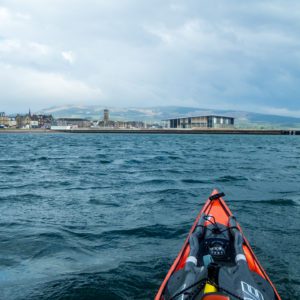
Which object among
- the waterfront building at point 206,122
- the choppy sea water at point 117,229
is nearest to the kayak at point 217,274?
the choppy sea water at point 117,229

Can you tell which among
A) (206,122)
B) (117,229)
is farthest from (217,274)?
(206,122)

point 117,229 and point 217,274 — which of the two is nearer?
point 217,274

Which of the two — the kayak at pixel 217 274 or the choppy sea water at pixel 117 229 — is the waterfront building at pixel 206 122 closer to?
the choppy sea water at pixel 117 229

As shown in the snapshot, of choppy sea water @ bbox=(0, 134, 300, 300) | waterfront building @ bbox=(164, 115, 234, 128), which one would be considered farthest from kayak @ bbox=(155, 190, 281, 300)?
waterfront building @ bbox=(164, 115, 234, 128)

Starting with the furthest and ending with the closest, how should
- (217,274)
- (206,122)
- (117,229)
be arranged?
(206,122) < (117,229) < (217,274)

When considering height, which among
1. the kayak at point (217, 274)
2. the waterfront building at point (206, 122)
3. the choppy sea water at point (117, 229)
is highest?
the waterfront building at point (206, 122)

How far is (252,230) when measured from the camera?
1181cm

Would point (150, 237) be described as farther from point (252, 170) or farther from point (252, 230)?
point (252, 170)

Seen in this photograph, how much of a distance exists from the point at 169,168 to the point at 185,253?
21.0 meters

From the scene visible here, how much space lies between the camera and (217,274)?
5488 mm

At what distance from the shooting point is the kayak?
525 cm

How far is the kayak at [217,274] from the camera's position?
5.25m

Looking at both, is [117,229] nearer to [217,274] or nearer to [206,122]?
[217,274]

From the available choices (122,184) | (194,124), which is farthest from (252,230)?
(194,124)
